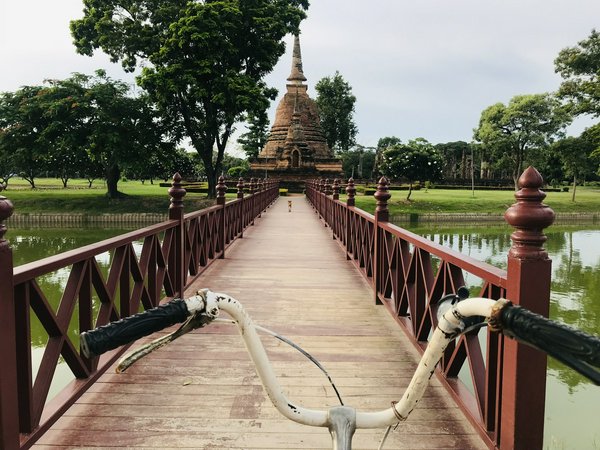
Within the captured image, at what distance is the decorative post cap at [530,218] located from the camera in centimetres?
199

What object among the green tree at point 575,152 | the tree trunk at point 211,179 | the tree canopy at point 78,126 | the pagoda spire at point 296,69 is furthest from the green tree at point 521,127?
the tree canopy at point 78,126

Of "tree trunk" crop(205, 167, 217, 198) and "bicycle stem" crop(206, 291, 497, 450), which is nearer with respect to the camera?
"bicycle stem" crop(206, 291, 497, 450)

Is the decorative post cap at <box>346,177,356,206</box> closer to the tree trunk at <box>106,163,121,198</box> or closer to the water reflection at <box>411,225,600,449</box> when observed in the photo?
the water reflection at <box>411,225,600,449</box>

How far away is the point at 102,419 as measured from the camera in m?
2.61

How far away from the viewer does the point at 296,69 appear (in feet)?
162

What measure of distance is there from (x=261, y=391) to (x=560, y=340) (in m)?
2.28

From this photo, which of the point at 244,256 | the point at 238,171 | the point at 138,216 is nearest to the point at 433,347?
the point at 244,256

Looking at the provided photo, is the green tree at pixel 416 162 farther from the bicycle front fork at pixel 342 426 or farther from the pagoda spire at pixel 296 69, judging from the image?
the bicycle front fork at pixel 342 426

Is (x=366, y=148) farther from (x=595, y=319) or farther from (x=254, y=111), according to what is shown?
(x=595, y=319)

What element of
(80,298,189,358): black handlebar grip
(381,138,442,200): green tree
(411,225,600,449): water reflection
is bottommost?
(411,225,600,449): water reflection

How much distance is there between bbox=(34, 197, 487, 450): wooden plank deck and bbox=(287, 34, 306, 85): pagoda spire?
45.8 m

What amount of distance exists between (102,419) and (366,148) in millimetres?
64154

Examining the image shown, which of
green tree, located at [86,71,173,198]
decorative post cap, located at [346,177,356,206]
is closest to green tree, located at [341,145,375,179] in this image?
green tree, located at [86,71,173,198]

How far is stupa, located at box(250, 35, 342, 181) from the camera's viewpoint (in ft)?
136
